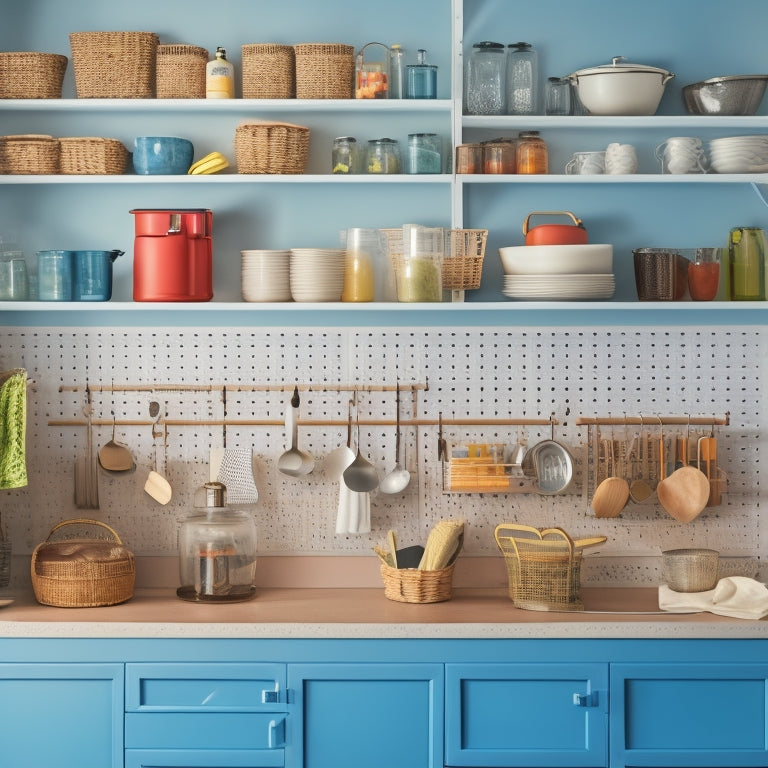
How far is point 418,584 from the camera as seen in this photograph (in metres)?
2.93

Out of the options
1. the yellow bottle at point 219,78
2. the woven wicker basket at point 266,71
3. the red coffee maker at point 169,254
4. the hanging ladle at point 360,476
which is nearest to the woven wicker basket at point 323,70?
the woven wicker basket at point 266,71

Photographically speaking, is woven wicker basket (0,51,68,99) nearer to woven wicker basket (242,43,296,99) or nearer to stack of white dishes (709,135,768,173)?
woven wicker basket (242,43,296,99)

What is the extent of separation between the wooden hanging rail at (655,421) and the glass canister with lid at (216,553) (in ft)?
3.47

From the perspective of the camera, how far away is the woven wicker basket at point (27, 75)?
305 cm

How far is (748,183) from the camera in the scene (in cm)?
323

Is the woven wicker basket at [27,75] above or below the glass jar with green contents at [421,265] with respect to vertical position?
above

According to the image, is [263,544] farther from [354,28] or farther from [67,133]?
[354,28]

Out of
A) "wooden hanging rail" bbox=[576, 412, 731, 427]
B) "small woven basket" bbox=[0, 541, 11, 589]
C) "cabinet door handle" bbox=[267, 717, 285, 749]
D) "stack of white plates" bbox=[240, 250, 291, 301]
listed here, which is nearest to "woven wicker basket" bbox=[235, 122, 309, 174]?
"stack of white plates" bbox=[240, 250, 291, 301]

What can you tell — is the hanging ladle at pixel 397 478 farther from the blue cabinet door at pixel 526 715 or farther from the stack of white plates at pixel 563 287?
the blue cabinet door at pixel 526 715

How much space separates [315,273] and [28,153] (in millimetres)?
897

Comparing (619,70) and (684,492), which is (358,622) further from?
(619,70)

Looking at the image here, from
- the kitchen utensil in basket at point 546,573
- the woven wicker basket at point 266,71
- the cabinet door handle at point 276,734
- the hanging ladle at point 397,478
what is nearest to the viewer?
the cabinet door handle at point 276,734

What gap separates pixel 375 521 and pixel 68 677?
1.00 meters

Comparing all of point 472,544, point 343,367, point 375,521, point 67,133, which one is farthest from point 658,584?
point 67,133
